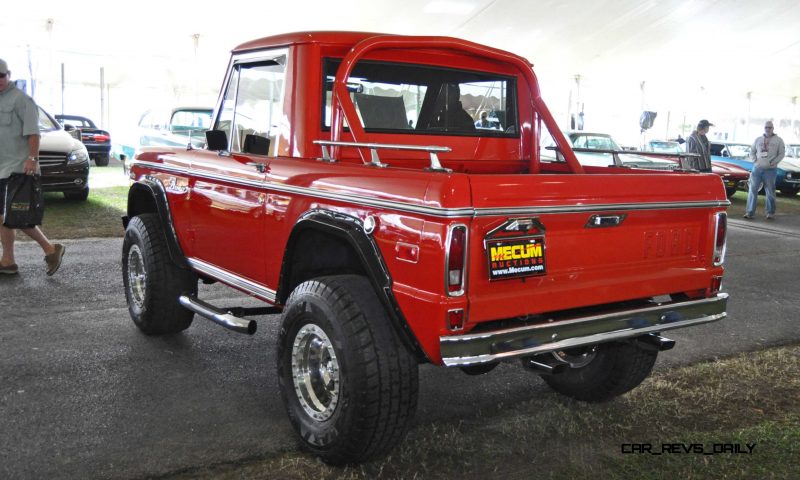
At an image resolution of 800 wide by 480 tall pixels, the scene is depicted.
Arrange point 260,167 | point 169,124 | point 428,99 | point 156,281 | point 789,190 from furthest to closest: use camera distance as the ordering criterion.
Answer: point 789,190
point 169,124
point 156,281
point 428,99
point 260,167

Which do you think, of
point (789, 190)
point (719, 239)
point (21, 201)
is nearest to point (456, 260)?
point (719, 239)

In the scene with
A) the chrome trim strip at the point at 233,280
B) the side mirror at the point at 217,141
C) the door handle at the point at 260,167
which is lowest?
the chrome trim strip at the point at 233,280

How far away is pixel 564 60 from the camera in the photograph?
21781mm

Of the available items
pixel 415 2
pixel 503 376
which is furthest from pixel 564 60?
pixel 503 376

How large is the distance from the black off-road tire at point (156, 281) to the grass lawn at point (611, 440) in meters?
1.80

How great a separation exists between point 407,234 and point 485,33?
55.3 ft

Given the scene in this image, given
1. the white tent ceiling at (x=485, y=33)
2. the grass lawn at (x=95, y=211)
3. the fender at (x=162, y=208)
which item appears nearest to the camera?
the fender at (x=162, y=208)

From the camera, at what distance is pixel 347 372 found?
111 inches

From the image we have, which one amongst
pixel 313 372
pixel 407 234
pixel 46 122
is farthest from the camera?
pixel 46 122

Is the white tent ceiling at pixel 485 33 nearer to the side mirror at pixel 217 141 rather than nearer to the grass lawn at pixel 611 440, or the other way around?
the side mirror at pixel 217 141

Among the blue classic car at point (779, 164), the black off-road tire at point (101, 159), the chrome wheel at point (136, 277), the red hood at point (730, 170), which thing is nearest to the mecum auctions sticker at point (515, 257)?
the chrome wheel at point (136, 277)

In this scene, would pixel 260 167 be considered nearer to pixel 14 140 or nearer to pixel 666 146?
pixel 14 140

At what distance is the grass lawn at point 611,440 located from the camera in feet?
10.00

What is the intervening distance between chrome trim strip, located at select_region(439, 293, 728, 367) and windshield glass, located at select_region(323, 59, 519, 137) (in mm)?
1398
